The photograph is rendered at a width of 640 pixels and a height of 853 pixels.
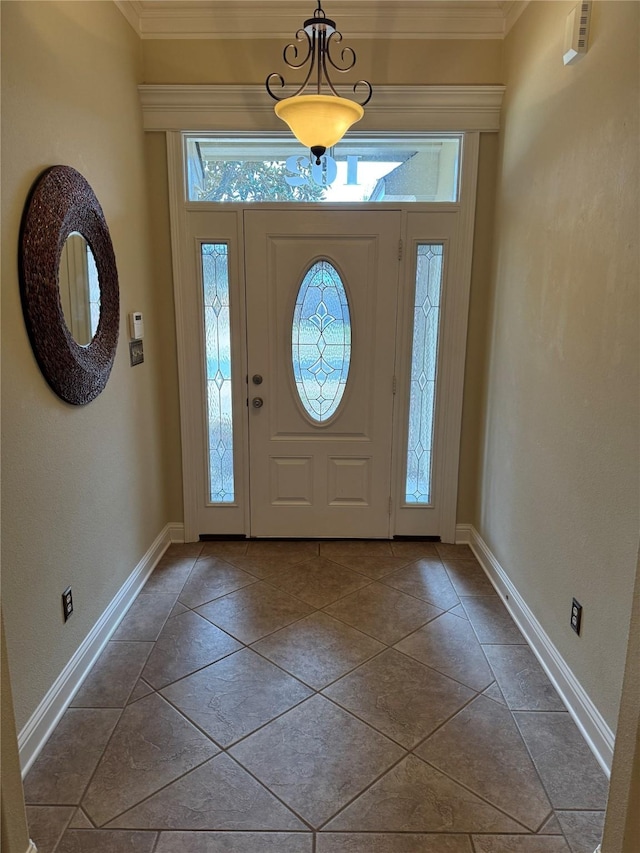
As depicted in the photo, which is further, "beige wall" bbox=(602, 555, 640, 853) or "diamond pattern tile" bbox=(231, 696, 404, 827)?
"diamond pattern tile" bbox=(231, 696, 404, 827)

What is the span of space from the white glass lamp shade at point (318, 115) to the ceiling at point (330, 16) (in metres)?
1.18

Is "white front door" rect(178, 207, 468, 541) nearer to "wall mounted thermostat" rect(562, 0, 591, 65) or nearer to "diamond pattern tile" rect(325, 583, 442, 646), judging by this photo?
"diamond pattern tile" rect(325, 583, 442, 646)

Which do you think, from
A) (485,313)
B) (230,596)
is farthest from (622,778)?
(485,313)

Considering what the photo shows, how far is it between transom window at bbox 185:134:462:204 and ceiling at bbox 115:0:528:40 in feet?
1.66

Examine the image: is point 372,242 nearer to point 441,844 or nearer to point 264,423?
point 264,423

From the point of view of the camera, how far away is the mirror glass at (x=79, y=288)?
2031 mm

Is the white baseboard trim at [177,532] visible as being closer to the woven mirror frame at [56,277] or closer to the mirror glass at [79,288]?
the woven mirror frame at [56,277]

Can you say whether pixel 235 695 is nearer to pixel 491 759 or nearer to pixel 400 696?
pixel 400 696

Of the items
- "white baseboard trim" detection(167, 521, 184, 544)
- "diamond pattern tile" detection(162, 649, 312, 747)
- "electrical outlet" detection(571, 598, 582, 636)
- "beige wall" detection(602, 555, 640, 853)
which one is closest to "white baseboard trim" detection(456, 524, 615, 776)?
"electrical outlet" detection(571, 598, 582, 636)

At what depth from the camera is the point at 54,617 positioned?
1983 mm

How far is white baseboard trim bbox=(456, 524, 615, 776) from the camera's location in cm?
180

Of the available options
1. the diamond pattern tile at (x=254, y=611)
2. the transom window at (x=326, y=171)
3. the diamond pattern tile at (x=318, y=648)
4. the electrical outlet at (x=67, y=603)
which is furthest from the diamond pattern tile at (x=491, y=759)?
the transom window at (x=326, y=171)

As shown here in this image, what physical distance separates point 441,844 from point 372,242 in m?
2.74

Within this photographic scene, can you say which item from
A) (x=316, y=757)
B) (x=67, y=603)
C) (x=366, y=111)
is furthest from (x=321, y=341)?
(x=316, y=757)
